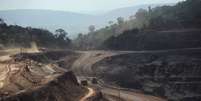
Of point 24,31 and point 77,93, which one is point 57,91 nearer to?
point 77,93

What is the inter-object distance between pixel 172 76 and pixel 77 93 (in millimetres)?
33732

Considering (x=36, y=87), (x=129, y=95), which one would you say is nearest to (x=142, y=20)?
(x=129, y=95)

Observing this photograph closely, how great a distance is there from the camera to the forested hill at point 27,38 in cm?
9581

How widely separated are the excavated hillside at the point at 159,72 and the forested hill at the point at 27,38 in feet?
89.3

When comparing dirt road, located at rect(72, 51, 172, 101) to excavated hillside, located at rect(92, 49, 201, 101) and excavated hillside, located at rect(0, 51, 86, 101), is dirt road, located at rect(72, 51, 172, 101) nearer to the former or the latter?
excavated hillside, located at rect(92, 49, 201, 101)

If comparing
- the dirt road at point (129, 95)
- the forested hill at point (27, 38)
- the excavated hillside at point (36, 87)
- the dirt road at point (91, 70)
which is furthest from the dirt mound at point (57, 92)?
the forested hill at point (27, 38)

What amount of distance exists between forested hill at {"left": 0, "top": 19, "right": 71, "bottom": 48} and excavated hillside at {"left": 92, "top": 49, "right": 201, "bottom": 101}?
27221 mm

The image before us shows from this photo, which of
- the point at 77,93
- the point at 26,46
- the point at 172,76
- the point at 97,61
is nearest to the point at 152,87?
the point at 172,76

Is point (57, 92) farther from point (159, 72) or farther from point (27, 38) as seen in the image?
point (27, 38)

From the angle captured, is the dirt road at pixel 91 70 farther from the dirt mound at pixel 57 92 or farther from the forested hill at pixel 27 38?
the forested hill at pixel 27 38

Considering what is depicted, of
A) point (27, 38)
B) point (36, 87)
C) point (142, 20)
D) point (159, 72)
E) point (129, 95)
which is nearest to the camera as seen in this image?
point (36, 87)

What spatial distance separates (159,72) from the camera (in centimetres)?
7362

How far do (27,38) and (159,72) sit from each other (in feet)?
135

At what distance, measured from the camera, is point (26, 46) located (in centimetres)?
9550
